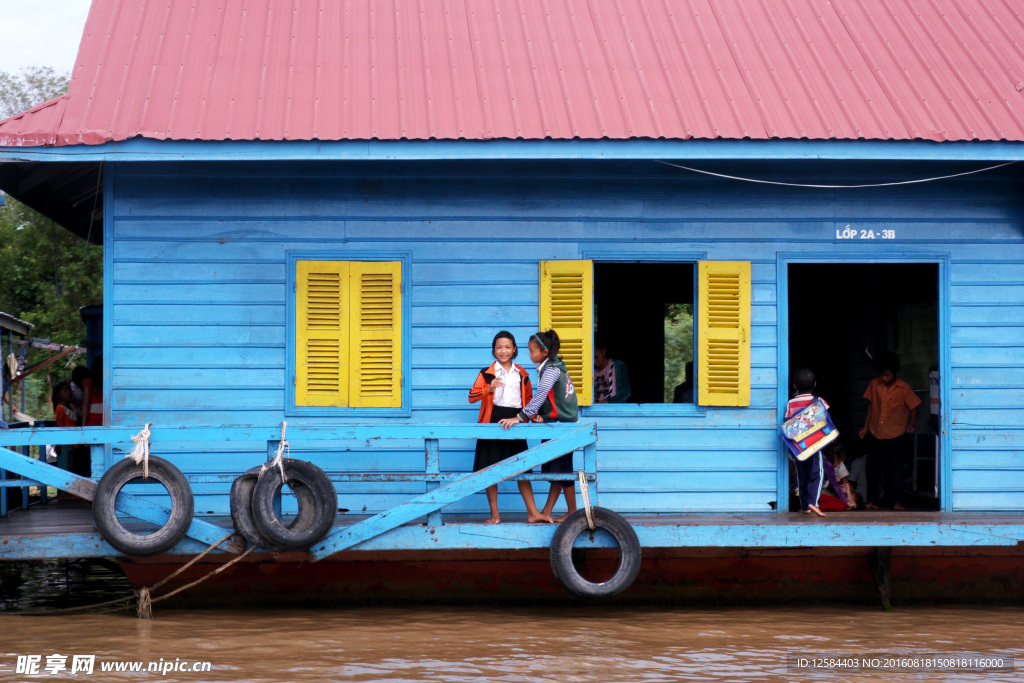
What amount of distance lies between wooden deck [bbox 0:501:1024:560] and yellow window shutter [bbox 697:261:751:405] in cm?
115

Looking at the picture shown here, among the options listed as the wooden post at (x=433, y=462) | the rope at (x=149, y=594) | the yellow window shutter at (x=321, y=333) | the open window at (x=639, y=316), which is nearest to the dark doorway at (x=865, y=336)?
the open window at (x=639, y=316)

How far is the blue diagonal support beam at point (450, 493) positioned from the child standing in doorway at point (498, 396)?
27 cm

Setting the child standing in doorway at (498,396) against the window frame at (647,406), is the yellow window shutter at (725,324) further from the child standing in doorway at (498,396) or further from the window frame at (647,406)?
the child standing in doorway at (498,396)

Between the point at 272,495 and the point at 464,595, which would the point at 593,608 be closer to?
the point at 464,595

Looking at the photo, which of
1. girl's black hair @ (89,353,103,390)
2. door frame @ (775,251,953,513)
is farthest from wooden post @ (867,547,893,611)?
girl's black hair @ (89,353,103,390)

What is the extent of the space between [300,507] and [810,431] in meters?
3.86

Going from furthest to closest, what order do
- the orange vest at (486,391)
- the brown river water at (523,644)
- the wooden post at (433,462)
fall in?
the orange vest at (486,391) < the wooden post at (433,462) < the brown river water at (523,644)

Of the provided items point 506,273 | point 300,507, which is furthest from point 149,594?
point 506,273

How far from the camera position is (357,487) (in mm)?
7805

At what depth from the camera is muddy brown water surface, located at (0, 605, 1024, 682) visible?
6.01 meters

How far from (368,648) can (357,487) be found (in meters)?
1.58

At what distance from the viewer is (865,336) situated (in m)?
11.6

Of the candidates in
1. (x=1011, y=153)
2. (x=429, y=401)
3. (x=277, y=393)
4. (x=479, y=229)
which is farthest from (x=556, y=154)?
(x=1011, y=153)

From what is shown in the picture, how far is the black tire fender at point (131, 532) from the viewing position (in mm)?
6645
